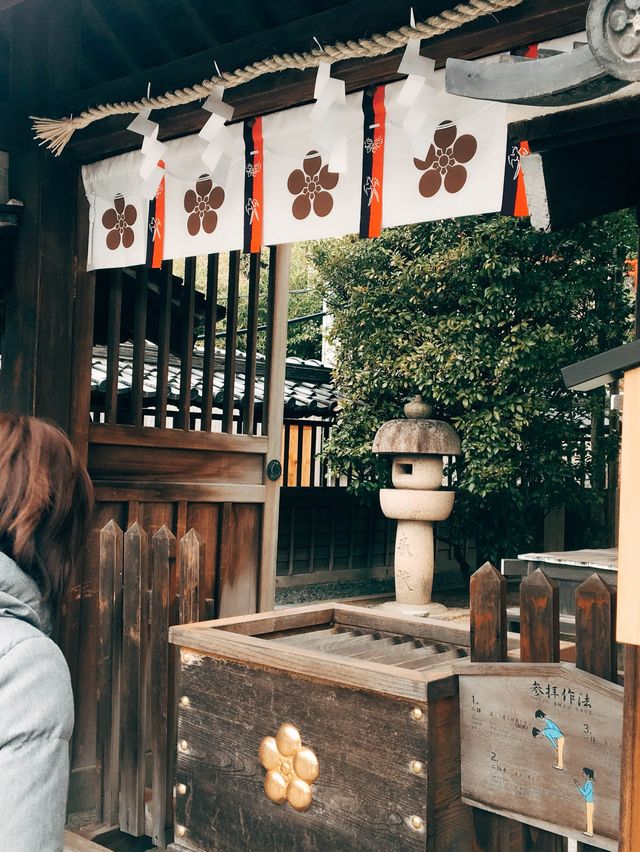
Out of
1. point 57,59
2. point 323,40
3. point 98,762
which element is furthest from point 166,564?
point 57,59

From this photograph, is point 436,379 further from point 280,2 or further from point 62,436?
point 62,436

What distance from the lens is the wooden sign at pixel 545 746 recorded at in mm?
2389

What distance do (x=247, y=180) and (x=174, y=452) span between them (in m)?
1.92

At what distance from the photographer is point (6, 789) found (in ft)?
5.28

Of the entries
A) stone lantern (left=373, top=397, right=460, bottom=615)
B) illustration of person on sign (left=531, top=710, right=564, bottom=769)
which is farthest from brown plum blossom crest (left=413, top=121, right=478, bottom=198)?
stone lantern (left=373, top=397, right=460, bottom=615)

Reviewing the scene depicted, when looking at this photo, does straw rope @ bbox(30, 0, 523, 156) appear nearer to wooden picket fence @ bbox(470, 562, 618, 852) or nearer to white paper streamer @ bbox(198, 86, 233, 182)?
white paper streamer @ bbox(198, 86, 233, 182)

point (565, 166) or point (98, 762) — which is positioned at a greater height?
point (565, 166)

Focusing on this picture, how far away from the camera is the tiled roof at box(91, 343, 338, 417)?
361 inches

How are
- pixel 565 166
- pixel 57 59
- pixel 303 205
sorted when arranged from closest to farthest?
pixel 565 166 < pixel 303 205 < pixel 57 59

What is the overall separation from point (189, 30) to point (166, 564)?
260 centimetres

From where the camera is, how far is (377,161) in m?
3.77

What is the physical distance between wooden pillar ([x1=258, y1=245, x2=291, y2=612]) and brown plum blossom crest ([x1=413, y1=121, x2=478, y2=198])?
8.51 feet

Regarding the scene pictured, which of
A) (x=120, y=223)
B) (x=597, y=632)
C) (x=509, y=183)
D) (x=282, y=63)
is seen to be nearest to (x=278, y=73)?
(x=282, y=63)

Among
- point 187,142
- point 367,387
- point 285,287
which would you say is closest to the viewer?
point 187,142
